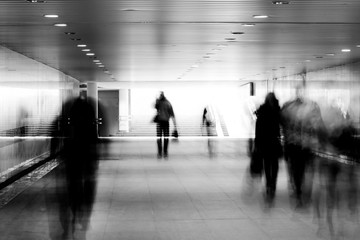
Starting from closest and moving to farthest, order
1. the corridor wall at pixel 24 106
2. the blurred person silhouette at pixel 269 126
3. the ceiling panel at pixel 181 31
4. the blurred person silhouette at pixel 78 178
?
the blurred person silhouette at pixel 78 178 → the ceiling panel at pixel 181 31 → the blurred person silhouette at pixel 269 126 → the corridor wall at pixel 24 106

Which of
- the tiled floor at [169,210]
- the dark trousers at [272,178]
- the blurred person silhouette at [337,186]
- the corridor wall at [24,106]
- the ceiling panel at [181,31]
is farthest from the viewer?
the corridor wall at [24,106]

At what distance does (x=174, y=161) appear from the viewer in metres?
18.5

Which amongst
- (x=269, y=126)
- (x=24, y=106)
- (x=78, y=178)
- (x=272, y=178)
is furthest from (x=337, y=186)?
(x=24, y=106)

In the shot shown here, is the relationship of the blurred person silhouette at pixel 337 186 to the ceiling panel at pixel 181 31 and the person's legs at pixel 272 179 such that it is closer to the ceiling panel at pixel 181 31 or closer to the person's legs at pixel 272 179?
the person's legs at pixel 272 179

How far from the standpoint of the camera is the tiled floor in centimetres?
831

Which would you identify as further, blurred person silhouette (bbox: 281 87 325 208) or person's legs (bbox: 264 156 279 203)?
person's legs (bbox: 264 156 279 203)

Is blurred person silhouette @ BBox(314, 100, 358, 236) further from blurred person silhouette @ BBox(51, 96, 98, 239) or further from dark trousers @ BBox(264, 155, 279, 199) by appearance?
blurred person silhouette @ BBox(51, 96, 98, 239)

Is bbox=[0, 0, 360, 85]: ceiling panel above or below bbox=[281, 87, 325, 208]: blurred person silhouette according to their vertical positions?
above

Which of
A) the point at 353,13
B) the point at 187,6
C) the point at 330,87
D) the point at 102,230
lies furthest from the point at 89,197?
the point at 330,87

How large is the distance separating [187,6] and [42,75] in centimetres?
1348

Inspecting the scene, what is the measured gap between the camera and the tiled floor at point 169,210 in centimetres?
831

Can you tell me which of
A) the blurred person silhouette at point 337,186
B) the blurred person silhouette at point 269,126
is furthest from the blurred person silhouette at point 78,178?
the blurred person silhouette at point 337,186

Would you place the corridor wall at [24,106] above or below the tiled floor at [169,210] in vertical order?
above

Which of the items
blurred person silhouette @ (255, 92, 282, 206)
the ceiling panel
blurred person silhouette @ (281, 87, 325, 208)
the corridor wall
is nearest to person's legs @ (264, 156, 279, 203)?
blurred person silhouette @ (255, 92, 282, 206)
